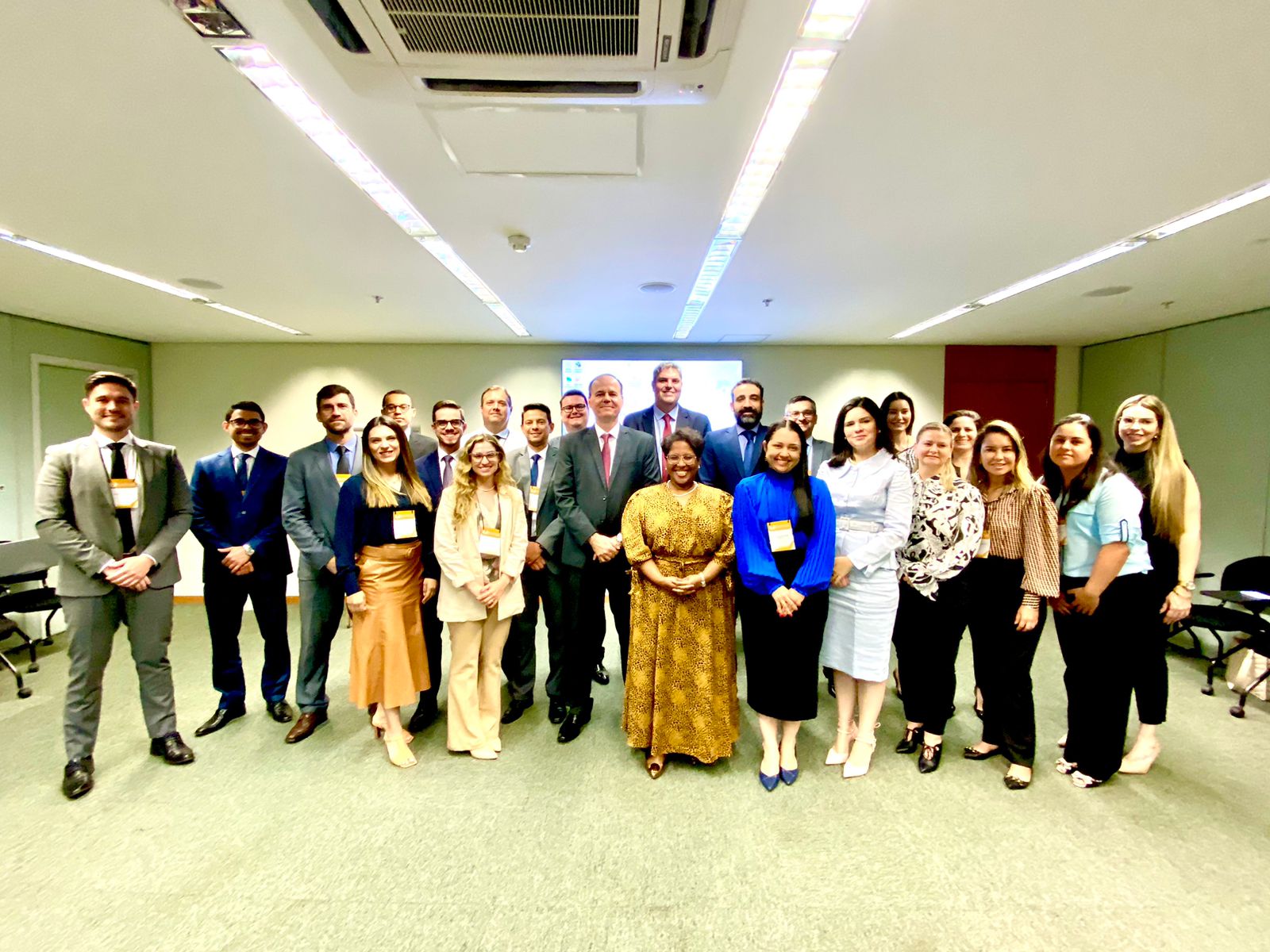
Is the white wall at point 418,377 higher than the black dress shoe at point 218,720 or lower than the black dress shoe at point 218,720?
higher

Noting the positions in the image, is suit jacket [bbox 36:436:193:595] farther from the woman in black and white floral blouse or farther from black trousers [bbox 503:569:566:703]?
the woman in black and white floral blouse

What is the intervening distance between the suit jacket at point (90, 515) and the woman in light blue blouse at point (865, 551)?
3.24 m

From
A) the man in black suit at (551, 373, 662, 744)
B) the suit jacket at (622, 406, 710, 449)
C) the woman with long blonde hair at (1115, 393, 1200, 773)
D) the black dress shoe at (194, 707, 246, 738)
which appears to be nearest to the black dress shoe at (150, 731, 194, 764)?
the black dress shoe at (194, 707, 246, 738)

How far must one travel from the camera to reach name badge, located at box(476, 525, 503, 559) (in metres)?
2.44

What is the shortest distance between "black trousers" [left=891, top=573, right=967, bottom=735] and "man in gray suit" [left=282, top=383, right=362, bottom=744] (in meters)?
3.00

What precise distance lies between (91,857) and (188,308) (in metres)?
4.22

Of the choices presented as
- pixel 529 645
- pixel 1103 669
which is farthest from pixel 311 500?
pixel 1103 669

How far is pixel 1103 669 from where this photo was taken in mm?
2307

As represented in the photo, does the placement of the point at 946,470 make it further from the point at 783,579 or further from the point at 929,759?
the point at 929,759

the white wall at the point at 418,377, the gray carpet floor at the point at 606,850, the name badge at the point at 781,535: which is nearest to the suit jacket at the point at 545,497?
the name badge at the point at 781,535

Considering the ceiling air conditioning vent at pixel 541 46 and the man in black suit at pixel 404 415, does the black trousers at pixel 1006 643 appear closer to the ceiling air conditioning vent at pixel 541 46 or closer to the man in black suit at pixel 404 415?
the ceiling air conditioning vent at pixel 541 46

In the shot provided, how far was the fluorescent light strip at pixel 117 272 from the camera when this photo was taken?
284 cm

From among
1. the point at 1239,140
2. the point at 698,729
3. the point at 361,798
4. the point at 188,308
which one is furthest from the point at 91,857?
the point at 1239,140

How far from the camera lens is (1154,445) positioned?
2436 millimetres
